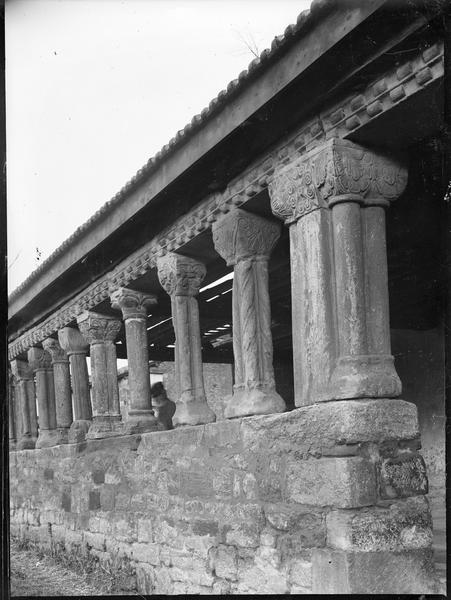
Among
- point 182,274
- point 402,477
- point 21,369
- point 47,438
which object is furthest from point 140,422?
point 21,369

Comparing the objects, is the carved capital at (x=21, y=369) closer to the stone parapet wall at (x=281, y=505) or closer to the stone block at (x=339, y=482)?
the stone parapet wall at (x=281, y=505)

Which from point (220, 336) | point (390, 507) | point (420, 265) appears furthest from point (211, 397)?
point (390, 507)

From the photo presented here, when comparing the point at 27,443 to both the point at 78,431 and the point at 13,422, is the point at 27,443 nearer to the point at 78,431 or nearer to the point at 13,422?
the point at 13,422

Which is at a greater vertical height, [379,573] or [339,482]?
[339,482]

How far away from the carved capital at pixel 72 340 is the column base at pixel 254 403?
479 centimetres

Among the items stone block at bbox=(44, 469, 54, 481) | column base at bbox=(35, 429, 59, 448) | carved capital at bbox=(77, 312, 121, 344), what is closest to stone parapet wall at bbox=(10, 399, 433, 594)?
carved capital at bbox=(77, 312, 121, 344)

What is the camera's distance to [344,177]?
4543 millimetres

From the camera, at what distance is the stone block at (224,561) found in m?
5.25

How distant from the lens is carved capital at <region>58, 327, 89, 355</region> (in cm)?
998

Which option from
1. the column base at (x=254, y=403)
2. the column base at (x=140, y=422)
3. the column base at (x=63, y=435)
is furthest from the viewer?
the column base at (x=63, y=435)

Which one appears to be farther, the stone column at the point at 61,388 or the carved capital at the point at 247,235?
the stone column at the point at 61,388

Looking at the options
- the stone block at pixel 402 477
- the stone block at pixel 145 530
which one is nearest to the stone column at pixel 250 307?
the stone block at pixel 402 477

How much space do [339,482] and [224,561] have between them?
1.68 meters

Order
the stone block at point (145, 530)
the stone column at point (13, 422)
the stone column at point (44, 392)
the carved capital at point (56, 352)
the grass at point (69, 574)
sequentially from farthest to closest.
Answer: the stone column at point (13, 422) < the stone column at point (44, 392) < the carved capital at point (56, 352) < the grass at point (69, 574) < the stone block at point (145, 530)
